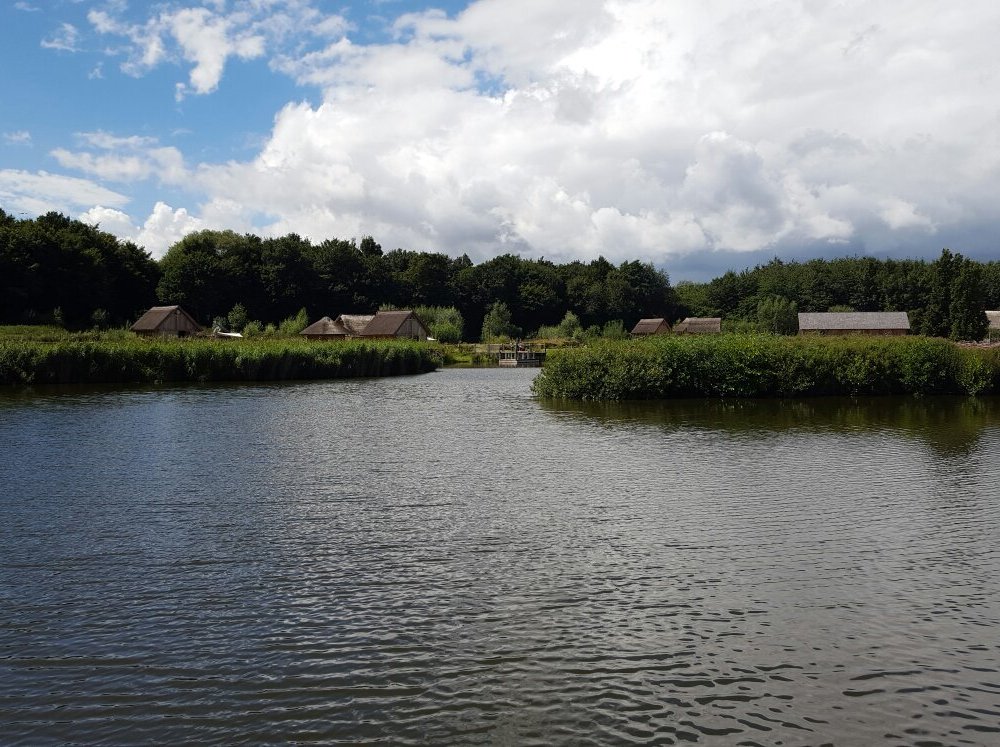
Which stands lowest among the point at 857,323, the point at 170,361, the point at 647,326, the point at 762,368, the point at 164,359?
the point at 762,368

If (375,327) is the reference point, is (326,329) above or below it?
below

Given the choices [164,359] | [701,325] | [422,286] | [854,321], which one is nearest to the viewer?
[164,359]

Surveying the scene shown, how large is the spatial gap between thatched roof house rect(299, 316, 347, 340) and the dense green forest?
9.69 meters

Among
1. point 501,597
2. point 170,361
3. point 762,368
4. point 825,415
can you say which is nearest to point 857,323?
point 762,368

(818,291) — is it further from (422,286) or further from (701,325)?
A: (422,286)

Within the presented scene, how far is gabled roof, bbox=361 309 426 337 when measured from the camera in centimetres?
8888

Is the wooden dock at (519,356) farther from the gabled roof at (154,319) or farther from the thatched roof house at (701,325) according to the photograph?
the thatched roof house at (701,325)

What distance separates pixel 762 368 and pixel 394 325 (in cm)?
5980

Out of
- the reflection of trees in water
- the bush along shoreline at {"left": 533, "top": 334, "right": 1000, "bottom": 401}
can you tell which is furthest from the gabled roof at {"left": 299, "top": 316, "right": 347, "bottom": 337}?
the reflection of trees in water

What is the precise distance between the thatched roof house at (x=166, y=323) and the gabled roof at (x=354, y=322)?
57.0ft

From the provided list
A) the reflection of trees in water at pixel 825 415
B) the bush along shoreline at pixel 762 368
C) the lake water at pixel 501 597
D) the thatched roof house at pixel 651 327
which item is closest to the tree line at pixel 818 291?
the thatched roof house at pixel 651 327

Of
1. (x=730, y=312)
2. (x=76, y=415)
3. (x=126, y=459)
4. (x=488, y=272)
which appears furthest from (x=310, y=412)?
(x=730, y=312)

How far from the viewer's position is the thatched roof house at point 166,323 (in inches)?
3145

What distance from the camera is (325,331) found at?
9119 cm
